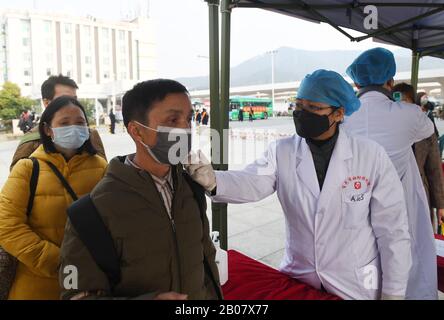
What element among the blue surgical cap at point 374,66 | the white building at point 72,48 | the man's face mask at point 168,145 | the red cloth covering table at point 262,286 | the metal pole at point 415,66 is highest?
the white building at point 72,48

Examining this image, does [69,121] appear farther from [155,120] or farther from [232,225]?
[232,225]

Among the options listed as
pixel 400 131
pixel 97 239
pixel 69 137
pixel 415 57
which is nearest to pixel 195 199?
pixel 97 239

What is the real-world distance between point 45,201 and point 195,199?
2.70 ft

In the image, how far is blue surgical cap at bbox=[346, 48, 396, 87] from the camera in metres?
2.14

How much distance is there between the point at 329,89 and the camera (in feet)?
5.24

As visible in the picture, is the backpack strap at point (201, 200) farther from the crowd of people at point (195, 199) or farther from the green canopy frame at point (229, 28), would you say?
the green canopy frame at point (229, 28)

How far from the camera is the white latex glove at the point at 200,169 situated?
1360mm

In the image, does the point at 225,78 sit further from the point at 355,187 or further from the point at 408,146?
the point at 355,187

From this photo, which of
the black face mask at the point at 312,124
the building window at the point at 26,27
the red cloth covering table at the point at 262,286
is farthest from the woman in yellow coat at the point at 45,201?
the building window at the point at 26,27

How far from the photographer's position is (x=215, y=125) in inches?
105

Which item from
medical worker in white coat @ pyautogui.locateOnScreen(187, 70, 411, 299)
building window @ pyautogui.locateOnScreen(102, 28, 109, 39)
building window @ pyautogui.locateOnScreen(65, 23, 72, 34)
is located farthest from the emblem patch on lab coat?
building window @ pyautogui.locateOnScreen(102, 28, 109, 39)

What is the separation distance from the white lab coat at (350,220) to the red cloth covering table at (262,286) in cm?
7

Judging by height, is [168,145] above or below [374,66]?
below
